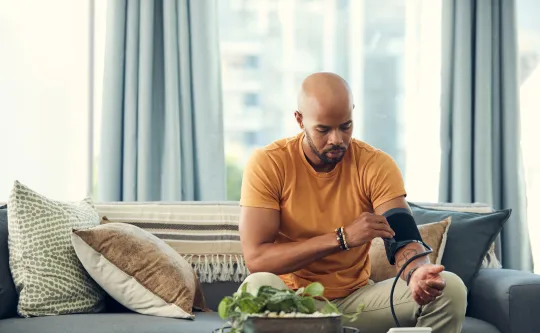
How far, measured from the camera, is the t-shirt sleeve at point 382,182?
98.4 inches

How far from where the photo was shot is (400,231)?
7.39ft

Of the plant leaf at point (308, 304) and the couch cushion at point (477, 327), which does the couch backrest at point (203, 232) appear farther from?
the plant leaf at point (308, 304)

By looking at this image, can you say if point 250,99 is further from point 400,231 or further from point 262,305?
point 262,305

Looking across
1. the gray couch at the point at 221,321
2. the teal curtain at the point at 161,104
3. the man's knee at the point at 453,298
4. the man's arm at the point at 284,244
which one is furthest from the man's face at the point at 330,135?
the teal curtain at the point at 161,104

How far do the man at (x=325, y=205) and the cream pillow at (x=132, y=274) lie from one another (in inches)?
14.5

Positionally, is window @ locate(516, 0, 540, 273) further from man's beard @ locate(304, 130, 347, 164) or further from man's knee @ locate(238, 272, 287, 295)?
man's knee @ locate(238, 272, 287, 295)

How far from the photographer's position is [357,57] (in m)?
4.24

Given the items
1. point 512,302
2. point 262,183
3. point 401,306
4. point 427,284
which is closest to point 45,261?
point 262,183

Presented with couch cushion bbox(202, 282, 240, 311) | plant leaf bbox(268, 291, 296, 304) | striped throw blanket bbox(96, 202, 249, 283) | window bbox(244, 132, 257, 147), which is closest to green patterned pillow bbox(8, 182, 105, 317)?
striped throw blanket bbox(96, 202, 249, 283)

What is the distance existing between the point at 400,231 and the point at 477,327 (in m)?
0.66

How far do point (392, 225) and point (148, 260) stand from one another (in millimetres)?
891

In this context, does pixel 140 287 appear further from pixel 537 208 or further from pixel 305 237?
pixel 537 208

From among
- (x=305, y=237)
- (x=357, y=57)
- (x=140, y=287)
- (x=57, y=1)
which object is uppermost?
(x=57, y=1)

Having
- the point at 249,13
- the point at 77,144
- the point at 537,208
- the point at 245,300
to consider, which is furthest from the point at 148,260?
the point at 537,208
